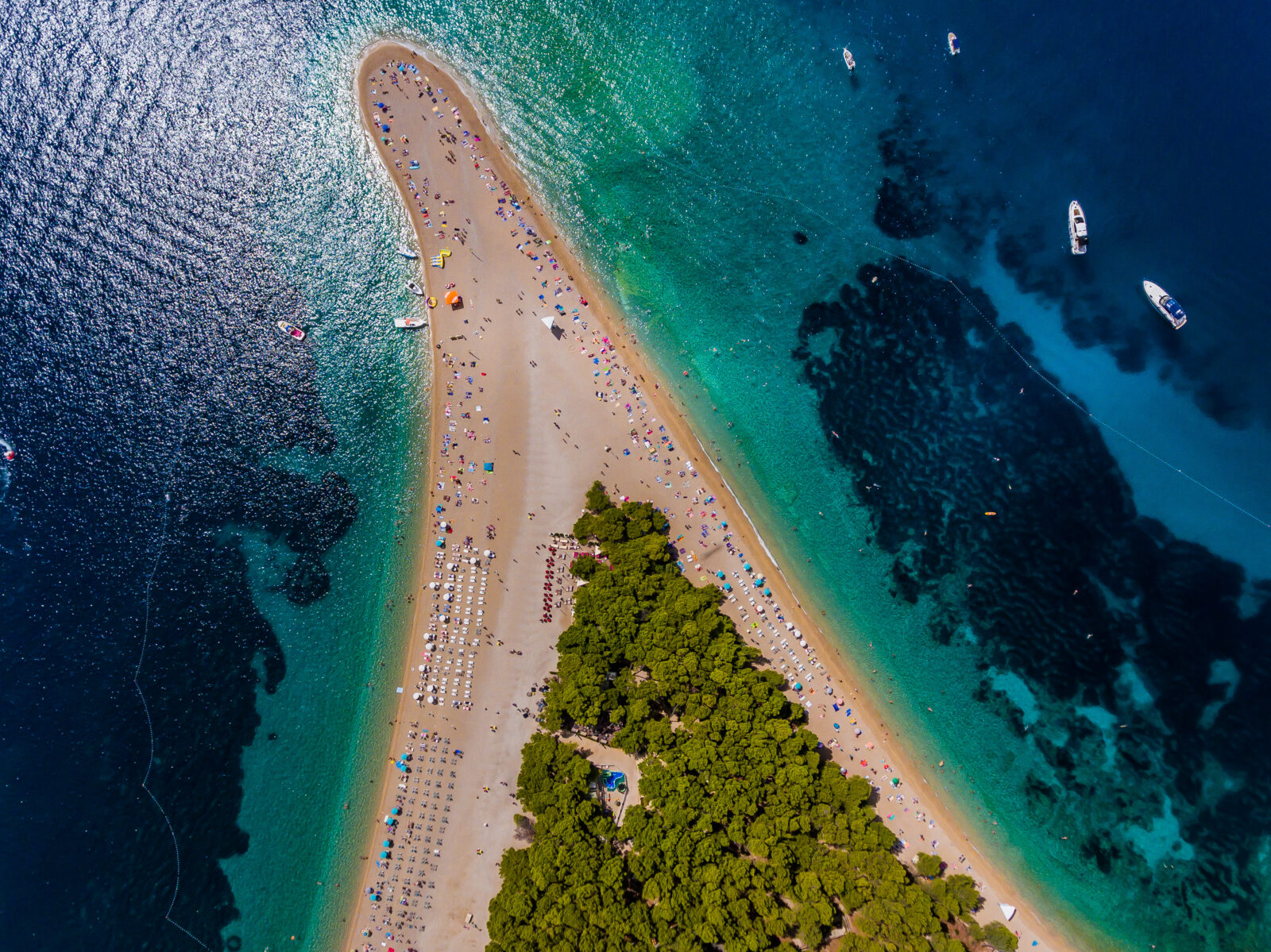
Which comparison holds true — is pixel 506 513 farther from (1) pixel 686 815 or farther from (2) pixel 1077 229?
(2) pixel 1077 229

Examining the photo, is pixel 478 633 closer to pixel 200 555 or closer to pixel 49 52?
pixel 200 555

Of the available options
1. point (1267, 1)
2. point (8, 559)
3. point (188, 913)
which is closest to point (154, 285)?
point (8, 559)

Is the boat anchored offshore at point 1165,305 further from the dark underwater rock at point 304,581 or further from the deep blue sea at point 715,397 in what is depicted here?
the dark underwater rock at point 304,581

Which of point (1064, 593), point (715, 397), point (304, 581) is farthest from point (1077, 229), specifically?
point (304, 581)

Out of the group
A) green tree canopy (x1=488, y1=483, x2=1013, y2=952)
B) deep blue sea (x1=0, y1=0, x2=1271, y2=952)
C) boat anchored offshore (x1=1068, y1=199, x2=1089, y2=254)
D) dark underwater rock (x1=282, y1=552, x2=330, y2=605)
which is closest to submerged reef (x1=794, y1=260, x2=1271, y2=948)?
deep blue sea (x1=0, y1=0, x2=1271, y2=952)

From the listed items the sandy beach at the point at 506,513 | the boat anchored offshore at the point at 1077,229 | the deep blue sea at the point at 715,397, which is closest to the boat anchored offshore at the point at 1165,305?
the deep blue sea at the point at 715,397

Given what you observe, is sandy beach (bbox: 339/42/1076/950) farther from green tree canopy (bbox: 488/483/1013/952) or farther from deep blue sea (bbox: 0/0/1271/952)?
green tree canopy (bbox: 488/483/1013/952)
